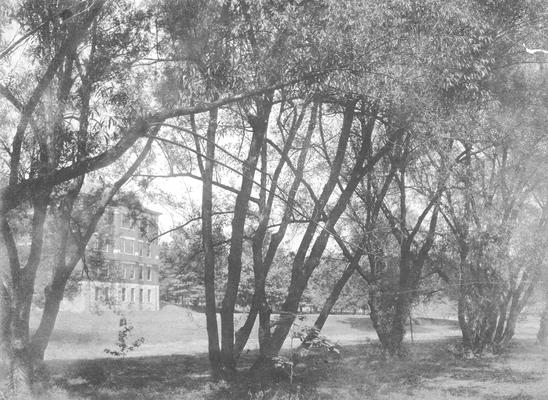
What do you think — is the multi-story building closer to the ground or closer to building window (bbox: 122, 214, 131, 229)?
building window (bbox: 122, 214, 131, 229)

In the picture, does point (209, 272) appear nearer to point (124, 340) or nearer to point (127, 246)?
point (124, 340)

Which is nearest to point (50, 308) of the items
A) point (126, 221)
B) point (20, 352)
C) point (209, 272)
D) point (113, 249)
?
point (20, 352)

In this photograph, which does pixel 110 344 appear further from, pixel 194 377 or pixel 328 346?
pixel 328 346

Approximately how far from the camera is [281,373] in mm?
13758

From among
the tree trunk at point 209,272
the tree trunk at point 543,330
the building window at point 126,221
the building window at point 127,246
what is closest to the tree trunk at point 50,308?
the tree trunk at point 209,272

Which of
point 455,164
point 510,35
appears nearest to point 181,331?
point 455,164

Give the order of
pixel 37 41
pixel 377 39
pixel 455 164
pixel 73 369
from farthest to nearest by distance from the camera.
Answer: pixel 73 369
pixel 455 164
pixel 37 41
pixel 377 39

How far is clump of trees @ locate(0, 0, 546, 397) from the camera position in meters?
8.72

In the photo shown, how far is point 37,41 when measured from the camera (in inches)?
412

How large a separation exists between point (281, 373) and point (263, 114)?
201 inches

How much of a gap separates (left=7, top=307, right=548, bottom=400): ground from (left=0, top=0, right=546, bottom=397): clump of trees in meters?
1.09

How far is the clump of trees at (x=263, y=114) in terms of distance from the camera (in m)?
8.72

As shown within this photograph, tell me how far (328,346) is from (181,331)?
21.2m

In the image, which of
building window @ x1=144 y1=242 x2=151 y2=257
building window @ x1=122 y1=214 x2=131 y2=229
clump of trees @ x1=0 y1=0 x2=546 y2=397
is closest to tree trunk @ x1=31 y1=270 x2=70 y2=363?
clump of trees @ x1=0 y1=0 x2=546 y2=397
